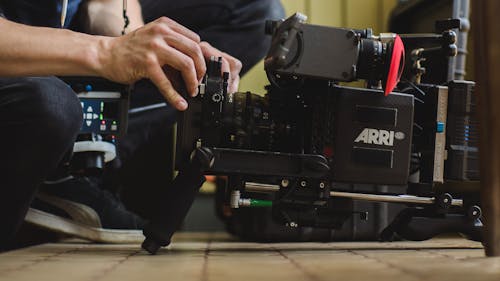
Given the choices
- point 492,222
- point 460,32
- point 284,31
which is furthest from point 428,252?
point 460,32

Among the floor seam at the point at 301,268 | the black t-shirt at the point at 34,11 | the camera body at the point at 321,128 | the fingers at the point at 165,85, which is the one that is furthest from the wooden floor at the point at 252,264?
the black t-shirt at the point at 34,11

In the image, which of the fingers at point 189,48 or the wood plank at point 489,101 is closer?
the wood plank at point 489,101

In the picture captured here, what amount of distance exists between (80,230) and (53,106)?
320 mm

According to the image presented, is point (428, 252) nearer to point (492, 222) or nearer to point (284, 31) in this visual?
point (492, 222)

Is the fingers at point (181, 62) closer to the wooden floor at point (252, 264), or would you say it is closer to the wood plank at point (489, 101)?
the wooden floor at point (252, 264)

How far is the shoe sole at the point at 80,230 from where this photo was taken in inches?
43.5

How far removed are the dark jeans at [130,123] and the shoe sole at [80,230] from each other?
5.7 inches

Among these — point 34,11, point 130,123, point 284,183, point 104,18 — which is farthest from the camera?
point 130,123

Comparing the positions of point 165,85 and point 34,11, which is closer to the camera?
point 165,85

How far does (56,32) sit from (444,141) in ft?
2.11

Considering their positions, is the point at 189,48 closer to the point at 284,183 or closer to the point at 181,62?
the point at 181,62

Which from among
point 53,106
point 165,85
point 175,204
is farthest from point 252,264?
point 53,106

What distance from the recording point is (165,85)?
0.82 metres

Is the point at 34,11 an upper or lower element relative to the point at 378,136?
upper
